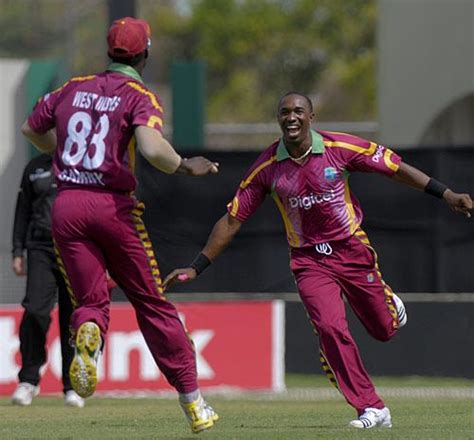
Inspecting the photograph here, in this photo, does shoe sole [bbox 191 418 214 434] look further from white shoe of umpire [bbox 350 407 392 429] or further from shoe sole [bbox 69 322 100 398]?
white shoe of umpire [bbox 350 407 392 429]

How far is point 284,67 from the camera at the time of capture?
2341 inches

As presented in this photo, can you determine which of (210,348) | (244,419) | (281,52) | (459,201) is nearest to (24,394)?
(244,419)

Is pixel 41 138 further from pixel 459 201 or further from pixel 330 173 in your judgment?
pixel 459 201

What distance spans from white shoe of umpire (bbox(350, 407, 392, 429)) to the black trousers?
3.50 m

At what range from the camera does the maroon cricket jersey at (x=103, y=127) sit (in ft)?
27.9

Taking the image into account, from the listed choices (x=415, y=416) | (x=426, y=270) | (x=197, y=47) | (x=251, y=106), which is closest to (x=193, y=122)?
(x=426, y=270)

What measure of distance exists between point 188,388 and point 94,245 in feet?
3.05

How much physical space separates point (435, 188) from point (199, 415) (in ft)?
7.10

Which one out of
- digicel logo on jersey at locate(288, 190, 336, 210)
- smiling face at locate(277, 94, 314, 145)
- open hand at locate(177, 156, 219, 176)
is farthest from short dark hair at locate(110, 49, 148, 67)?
digicel logo on jersey at locate(288, 190, 336, 210)

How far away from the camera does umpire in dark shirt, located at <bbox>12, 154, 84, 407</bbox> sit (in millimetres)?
12367

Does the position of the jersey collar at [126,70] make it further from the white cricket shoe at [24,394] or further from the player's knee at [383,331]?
the white cricket shoe at [24,394]

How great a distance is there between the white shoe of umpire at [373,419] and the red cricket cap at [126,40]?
8.45ft

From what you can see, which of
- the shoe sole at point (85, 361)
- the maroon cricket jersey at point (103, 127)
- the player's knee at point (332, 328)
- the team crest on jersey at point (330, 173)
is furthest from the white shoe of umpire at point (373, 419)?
the maroon cricket jersey at point (103, 127)

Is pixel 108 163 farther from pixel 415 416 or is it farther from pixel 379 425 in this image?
pixel 415 416
